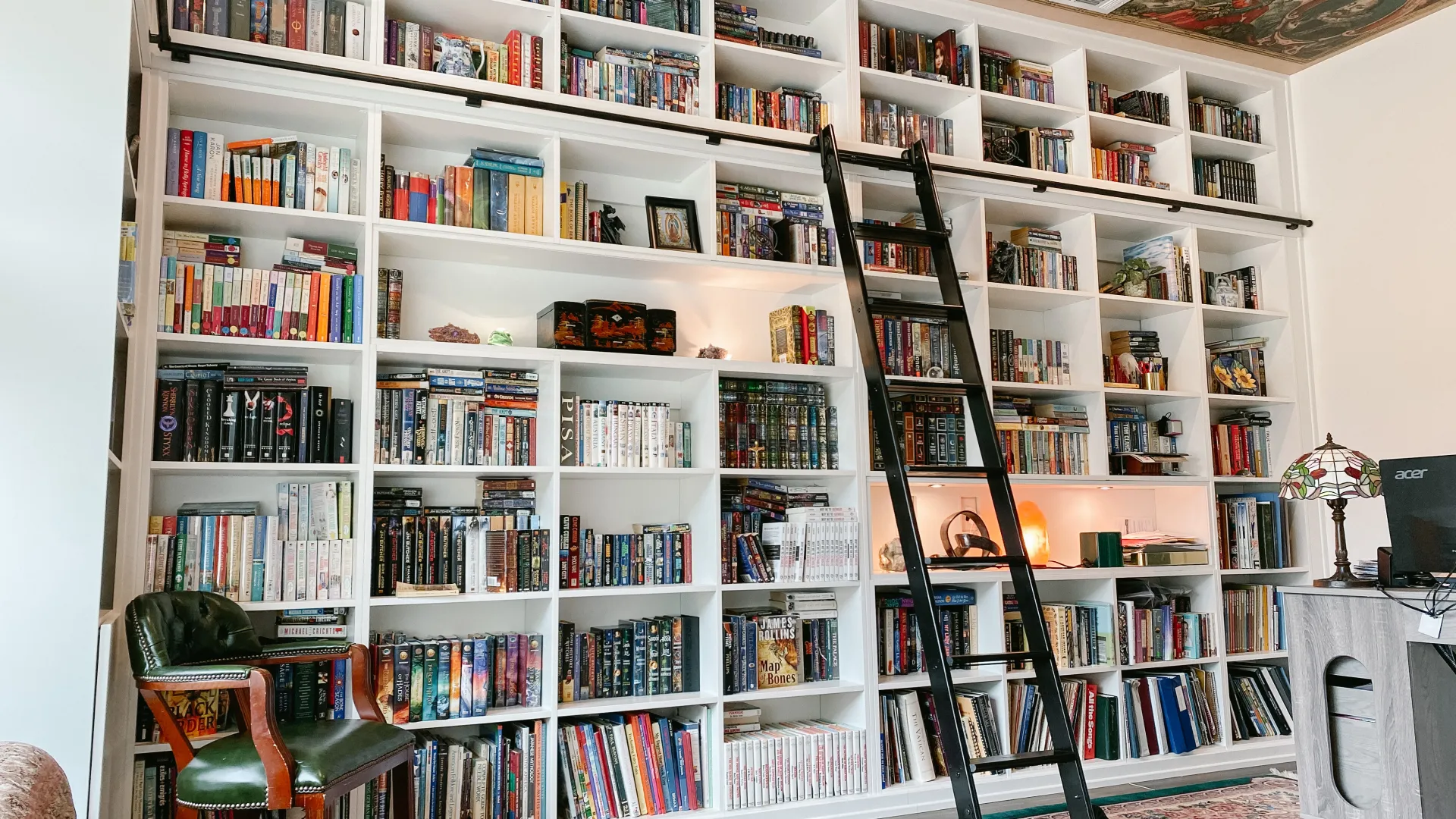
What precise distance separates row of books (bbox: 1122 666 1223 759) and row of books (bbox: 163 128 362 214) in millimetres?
3473

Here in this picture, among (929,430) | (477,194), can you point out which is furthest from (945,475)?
(477,194)

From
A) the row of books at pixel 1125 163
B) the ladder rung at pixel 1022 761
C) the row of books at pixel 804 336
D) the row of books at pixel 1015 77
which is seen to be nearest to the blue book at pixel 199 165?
the row of books at pixel 804 336

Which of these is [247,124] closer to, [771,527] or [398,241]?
[398,241]

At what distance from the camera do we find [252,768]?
2.28 m

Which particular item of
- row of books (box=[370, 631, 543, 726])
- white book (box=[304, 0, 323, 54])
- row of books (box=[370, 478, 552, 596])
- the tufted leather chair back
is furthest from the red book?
row of books (box=[370, 631, 543, 726])

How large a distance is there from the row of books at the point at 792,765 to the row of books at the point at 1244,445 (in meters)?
2.19

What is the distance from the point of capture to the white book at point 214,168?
305 centimetres

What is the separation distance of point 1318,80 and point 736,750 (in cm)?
406

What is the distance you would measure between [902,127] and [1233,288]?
1.85 metres

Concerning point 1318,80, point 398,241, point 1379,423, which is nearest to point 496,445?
point 398,241

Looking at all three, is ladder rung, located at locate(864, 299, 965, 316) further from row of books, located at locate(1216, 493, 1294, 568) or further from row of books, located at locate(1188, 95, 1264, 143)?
row of books, located at locate(1188, 95, 1264, 143)

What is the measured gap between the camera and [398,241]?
3.30m

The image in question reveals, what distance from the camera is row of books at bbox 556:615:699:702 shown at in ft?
10.9

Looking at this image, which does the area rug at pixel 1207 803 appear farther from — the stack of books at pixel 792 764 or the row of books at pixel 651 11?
the row of books at pixel 651 11
